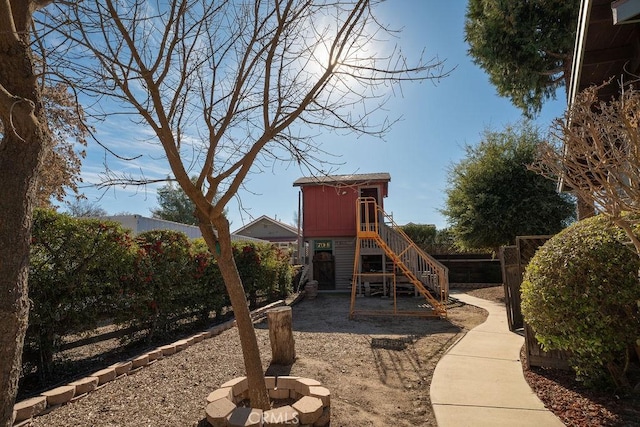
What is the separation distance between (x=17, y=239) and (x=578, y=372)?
4832mm

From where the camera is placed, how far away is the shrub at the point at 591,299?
324cm

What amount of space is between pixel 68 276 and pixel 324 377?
10.9 ft

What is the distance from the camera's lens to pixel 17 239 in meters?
1.73

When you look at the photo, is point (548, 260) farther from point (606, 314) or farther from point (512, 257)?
point (512, 257)

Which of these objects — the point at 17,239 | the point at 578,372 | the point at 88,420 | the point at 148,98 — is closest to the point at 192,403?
the point at 88,420

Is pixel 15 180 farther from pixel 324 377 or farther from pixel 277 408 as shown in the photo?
pixel 324 377

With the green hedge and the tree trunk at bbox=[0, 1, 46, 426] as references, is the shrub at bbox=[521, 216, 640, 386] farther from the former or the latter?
the green hedge

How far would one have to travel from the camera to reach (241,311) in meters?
2.98

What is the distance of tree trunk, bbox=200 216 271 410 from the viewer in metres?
2.95

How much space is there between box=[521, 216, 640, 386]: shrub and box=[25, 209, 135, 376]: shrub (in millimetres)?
5308

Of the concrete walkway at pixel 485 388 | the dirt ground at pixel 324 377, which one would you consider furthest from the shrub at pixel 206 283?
the concrete walkway at pixel 485 388

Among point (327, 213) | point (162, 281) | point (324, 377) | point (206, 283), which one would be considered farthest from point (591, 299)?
point (327, 213)

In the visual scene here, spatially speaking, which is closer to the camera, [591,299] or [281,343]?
[591,299]

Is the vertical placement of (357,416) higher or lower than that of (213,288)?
lower
